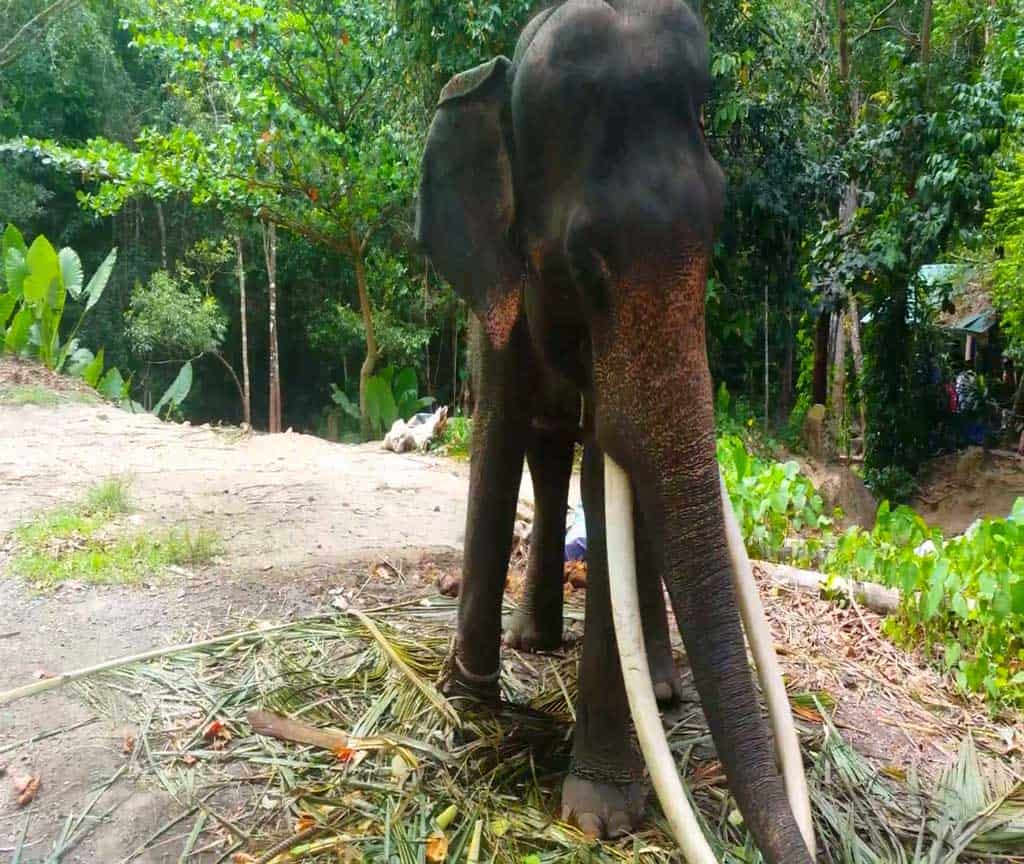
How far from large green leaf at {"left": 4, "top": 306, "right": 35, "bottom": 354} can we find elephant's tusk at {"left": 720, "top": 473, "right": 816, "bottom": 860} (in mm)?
10586

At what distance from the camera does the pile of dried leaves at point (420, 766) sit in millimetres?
2459

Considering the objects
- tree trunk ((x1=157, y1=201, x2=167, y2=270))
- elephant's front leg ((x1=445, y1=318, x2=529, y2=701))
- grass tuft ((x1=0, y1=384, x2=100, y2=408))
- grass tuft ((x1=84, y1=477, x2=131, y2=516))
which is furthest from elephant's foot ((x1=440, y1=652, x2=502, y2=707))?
tree trunk ((x1=157, y1=201, x2=167, y2=270))

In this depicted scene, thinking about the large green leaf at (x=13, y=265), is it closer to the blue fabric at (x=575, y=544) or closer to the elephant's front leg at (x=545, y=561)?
the blue fabric at (x=575, y=544)

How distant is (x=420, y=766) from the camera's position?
2.78 meters

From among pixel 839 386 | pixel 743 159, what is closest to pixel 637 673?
pixel 743 159

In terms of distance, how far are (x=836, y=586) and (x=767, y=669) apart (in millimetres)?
2386

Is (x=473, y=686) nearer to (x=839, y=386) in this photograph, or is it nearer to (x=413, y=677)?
(x=413, y=677)

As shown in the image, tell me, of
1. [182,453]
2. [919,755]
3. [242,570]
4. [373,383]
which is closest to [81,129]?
[373,383]

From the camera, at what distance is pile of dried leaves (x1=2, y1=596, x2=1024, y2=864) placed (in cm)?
246

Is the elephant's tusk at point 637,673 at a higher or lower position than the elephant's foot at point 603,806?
higher

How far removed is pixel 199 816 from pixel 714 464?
1.71 m

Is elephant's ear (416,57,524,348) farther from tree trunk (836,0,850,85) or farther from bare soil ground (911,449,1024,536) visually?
tree trunk (836,0,850,85)

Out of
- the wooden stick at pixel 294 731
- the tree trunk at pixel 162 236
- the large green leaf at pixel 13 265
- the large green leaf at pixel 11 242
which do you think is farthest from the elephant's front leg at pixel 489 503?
the tree trunk at pixel 162 236

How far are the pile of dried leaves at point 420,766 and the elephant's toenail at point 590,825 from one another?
40 mm
